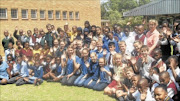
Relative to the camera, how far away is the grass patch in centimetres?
626

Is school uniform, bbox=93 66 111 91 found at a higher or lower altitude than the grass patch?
higher

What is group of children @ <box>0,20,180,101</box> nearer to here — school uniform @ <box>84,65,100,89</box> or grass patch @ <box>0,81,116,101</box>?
school uniform @ <box>84,65,100,89</box>

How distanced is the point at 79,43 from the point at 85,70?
1039mm

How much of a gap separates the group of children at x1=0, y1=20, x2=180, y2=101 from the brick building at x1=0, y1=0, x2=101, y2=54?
968 cm

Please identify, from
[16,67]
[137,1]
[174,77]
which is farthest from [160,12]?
[137,1]

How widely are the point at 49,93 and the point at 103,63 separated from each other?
5.94 feet

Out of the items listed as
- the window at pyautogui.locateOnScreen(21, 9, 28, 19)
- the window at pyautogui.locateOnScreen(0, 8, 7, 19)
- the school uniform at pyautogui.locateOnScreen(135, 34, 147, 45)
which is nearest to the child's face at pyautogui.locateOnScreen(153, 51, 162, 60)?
the school uniform at pyautogui.locateOnScreen(135, 34, 147, 45)

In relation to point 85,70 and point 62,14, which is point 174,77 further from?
point 62,14

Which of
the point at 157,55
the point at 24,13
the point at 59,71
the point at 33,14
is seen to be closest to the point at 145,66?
the point at 157,55

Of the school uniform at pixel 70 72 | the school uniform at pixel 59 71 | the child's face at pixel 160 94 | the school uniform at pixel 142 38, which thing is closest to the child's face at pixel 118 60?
→ the school uniform at pixel 142 38

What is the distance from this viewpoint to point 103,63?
6562 millimetres

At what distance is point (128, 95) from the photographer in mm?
5215

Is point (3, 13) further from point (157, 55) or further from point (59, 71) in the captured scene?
point (157, 55)

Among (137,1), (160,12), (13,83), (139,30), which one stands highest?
(137,1)
